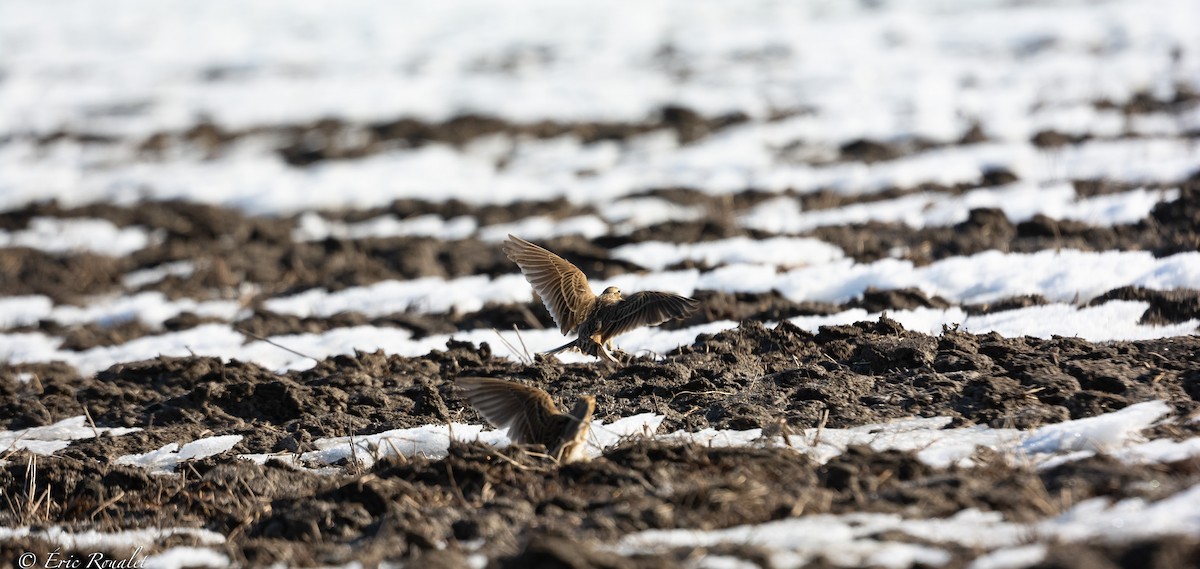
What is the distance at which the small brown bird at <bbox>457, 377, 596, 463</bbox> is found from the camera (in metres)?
3.96

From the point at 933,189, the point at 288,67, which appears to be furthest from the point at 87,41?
the point at 933,189

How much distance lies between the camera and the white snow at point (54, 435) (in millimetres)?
4867

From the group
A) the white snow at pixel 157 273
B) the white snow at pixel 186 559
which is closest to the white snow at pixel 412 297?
the white snow at pixel 157 273

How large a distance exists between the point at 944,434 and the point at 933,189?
17.3 feet

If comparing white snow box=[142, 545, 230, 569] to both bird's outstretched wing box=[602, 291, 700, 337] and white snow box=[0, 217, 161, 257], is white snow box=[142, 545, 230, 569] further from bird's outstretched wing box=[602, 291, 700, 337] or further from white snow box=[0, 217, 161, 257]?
white snow box=[0, 217, 161, 257]

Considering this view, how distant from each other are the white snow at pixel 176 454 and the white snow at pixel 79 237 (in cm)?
525

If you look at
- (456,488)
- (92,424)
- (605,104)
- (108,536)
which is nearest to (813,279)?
(456,488)

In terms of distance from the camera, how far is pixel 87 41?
17.0 metres

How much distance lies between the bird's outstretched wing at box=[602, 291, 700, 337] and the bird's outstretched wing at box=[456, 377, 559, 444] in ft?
2.12

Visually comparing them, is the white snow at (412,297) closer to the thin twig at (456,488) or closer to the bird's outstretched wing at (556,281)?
the bird's outstretched wing at (556,281)

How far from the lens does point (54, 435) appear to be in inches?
199

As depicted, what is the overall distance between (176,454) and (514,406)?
1684 mm

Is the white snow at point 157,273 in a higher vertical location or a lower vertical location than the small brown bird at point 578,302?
lower

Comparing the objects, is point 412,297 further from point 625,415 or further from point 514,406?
point 514,406
